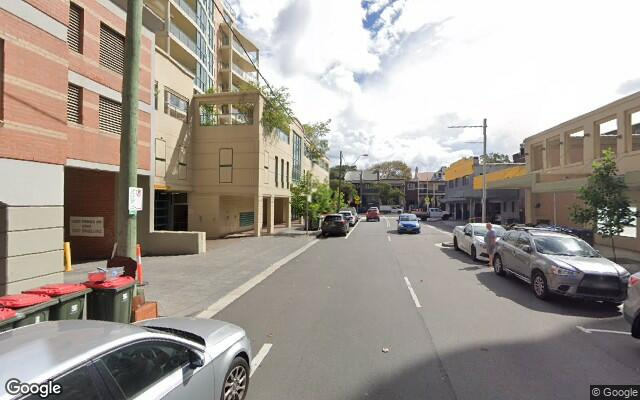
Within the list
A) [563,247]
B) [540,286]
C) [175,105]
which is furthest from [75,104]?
[563,247]

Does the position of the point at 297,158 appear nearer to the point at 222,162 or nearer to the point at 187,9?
the point at 222,162

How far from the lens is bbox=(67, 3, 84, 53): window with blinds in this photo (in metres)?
10.9

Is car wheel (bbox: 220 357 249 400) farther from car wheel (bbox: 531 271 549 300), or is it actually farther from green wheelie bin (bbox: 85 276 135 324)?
car wheel (bbox: 531 271 549 300)

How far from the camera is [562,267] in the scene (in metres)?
7.30

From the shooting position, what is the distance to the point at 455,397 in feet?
12.5

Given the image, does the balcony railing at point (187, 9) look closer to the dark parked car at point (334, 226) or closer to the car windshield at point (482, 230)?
the dark parked car at point (334, 226)

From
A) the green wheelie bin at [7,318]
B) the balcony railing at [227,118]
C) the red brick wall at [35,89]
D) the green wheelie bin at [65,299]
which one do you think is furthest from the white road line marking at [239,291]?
the balcony railing at [227,118]

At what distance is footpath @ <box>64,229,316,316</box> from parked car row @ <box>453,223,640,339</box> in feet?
24.3

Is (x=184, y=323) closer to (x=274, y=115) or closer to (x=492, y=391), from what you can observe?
(x=492, y=391)

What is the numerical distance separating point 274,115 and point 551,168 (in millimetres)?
18915

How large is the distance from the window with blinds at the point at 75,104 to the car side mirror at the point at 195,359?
36.7ft

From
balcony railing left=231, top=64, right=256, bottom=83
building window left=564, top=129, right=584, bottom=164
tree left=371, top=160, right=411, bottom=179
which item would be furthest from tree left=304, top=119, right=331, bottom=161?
tree left=371, top=160, right=411, bottom=179

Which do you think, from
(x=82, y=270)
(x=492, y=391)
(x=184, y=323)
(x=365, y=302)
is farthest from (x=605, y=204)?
(x=82, y=270)

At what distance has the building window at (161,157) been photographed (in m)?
17.6
